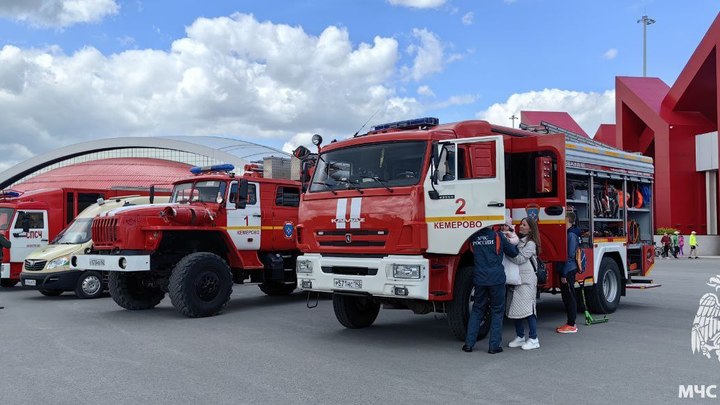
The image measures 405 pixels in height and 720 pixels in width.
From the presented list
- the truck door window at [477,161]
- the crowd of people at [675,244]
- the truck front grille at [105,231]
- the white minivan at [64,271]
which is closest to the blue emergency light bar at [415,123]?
the truck door window at [477,161]

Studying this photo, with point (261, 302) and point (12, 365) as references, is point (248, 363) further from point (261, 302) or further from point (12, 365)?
point (261, 302)

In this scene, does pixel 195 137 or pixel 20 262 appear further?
pixel 195 137

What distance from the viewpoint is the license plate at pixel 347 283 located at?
7.51 meters

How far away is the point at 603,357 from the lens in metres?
7.02

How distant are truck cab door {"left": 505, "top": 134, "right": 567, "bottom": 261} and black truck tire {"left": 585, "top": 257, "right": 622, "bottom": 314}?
178 centimetres

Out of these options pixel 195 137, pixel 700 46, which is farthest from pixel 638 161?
pixel 195 137

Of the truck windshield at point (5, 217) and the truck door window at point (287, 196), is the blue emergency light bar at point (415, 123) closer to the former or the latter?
the truck door window at point (287, 196)

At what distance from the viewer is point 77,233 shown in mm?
14367

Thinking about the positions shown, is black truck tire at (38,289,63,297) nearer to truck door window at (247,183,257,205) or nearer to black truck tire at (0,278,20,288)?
black truck tire at (0,278,20,288)

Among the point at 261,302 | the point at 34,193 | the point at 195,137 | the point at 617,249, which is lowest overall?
the point at 261,302

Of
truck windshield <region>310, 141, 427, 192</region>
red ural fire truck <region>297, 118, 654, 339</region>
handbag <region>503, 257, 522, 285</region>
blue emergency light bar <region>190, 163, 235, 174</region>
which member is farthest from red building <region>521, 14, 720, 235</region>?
Result: truck windshield <region>310, 141, 427, 192</region>

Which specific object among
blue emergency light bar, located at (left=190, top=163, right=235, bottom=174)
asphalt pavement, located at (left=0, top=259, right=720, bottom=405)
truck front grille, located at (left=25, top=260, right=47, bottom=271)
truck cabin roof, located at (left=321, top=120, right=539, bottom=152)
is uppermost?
truck cabin roof, located at (left=321, top=120, right=539, bottom=152)

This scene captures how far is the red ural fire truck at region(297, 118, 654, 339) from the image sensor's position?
735 centimetres

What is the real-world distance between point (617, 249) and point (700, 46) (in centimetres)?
2632
